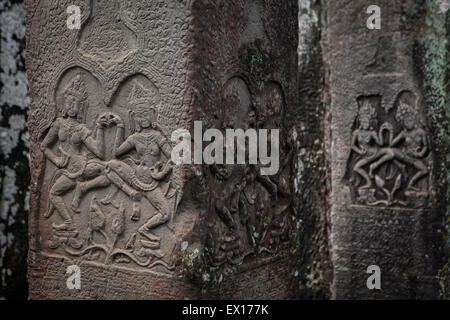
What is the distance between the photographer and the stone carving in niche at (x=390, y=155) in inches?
169

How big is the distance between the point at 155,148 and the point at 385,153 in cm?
220

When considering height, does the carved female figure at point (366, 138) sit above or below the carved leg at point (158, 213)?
above

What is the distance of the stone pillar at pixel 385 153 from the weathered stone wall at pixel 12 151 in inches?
105

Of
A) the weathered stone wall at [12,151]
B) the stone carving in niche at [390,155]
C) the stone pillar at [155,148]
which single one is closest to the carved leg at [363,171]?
the stone carving in niche at [390,155]

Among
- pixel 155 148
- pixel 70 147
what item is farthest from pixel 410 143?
pixel 70 147

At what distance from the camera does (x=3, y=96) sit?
1.91 meters

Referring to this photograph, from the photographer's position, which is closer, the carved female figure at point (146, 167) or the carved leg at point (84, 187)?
the carved female figure at point (146, 167)

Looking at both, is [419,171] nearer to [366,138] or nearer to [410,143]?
[410,143]

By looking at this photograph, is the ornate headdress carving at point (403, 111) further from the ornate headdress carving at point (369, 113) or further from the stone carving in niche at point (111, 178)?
the stone carving in niche at point (111, 178)

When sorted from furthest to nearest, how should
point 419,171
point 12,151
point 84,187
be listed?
point 419,171, point 84,187, point 12,151

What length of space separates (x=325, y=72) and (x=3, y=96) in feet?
8.69

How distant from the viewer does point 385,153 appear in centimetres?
441

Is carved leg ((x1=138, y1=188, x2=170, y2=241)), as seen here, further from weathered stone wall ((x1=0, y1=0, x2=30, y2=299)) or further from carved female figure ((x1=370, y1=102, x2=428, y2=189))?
carved female figure ((x1=370, y1=102, x2=428, y2=189))

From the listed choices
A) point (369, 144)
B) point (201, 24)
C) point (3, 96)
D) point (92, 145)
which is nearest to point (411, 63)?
point (369, 144)
